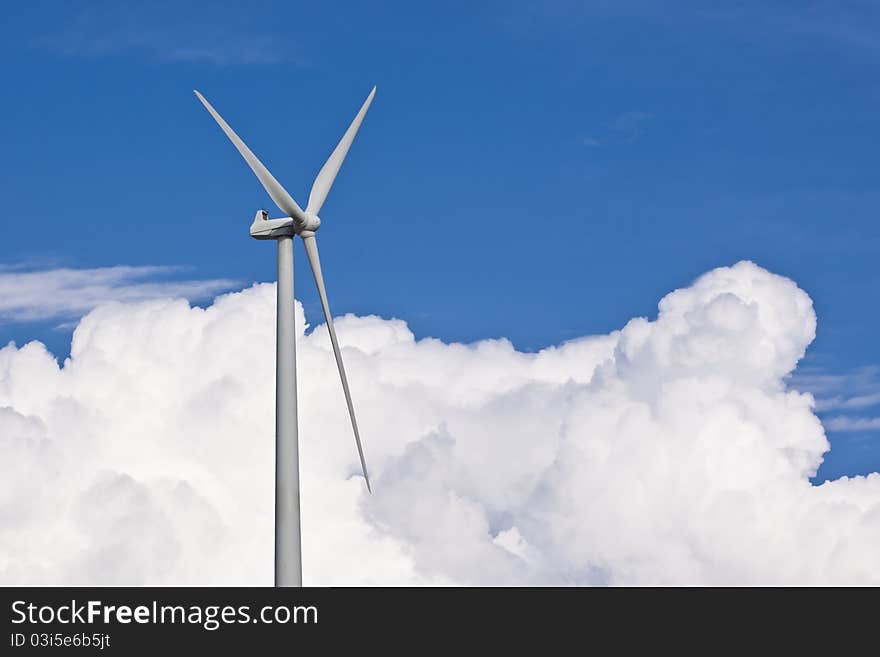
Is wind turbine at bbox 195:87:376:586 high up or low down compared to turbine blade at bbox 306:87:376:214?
down

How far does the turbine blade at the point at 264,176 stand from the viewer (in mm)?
59750

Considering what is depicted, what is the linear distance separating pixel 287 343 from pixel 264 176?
804 cm

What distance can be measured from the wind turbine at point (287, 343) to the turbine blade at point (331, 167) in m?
0.05

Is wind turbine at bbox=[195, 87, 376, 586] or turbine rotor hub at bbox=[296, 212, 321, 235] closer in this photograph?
wind turbine at bbox=[195, 87, 376, 586]

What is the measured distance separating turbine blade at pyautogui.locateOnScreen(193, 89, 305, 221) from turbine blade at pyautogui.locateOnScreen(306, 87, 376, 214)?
1.98 m

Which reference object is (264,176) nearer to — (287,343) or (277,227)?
(277,227)

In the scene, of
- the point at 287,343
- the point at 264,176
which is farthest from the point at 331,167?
the point at 287,343

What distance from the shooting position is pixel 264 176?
61156mm

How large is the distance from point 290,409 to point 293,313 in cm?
414

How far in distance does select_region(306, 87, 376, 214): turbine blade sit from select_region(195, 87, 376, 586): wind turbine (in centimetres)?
5

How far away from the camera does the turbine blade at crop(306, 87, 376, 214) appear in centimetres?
6309
